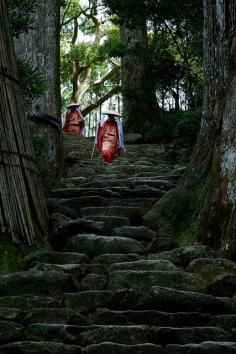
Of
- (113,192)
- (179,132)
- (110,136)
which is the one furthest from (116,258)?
(110,136)

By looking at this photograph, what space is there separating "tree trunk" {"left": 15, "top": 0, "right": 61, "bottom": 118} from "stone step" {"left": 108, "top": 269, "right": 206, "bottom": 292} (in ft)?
18.2

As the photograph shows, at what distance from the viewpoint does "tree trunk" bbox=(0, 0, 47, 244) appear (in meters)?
5.67

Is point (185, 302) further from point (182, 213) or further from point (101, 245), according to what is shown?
point (182, 213)

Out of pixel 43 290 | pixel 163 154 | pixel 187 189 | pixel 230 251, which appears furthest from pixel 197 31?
pixel 43 290

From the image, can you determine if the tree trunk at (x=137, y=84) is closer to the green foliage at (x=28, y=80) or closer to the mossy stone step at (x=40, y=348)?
the green foliage at (x=28, y=80)

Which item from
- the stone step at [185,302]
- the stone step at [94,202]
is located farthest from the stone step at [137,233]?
the stone step at [185,302]

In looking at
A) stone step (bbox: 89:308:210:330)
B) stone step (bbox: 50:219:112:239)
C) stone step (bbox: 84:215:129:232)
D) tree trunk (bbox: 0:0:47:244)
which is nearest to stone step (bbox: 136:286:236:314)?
stone step (bbox: 89:308:210:330)

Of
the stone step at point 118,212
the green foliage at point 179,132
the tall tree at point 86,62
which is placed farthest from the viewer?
the tall tree at point 86,62

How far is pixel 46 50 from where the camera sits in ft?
33.7

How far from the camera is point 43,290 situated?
15.3 ft

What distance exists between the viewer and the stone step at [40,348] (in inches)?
139

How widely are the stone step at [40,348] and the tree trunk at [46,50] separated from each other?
659 cm

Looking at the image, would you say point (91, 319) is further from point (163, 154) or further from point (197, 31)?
point (197, 31)

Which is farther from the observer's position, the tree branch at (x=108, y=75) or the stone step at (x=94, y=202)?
the tree branch at (x=108, y=75)
